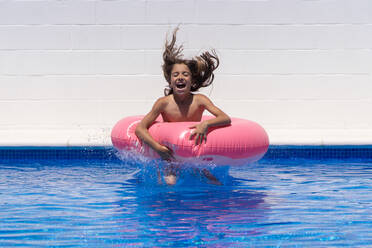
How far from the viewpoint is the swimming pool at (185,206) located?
2.67m

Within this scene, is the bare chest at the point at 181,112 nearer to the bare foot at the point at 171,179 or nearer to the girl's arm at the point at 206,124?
the girl's arm at the point at 206,124

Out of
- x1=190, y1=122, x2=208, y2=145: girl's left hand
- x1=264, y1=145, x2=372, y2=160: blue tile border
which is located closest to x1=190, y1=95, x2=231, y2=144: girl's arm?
x1=190, y1=122, x2=208, y2=145: girl's left hand

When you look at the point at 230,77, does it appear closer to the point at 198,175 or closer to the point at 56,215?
the point at 198,175

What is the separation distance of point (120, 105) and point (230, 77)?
1.30m

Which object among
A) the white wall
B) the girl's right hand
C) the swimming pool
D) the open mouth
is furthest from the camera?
the white wall

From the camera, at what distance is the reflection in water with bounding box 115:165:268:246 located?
2715mm

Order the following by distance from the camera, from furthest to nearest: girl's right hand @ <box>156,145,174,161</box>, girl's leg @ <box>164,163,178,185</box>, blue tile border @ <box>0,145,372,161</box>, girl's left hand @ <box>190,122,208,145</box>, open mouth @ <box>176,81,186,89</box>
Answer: blue tile border @ <box>0,145,372,161</box>, open mouth @ <box>176,81,186,89</box>, girl's leg @ <box>164,163,178,185</box>, girl's right hand @ <box>156,145,174,161</box>, girl's left hand @ <box>190,122,208,145</box>

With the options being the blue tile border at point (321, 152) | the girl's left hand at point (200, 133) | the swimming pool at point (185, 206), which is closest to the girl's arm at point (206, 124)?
the girl's left hand at point (200, 133)

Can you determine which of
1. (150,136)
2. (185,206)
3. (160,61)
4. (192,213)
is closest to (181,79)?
(150,136)

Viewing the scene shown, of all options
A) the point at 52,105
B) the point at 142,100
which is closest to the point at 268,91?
the point at 142,100

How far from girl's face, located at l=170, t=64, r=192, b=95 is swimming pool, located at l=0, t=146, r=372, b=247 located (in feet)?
1.98

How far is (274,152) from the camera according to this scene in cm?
573

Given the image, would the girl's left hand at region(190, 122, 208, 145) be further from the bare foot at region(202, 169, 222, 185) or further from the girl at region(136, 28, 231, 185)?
the bare foot at region(202, 169, 222, 185)

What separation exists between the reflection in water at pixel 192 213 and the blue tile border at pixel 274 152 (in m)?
1.66
